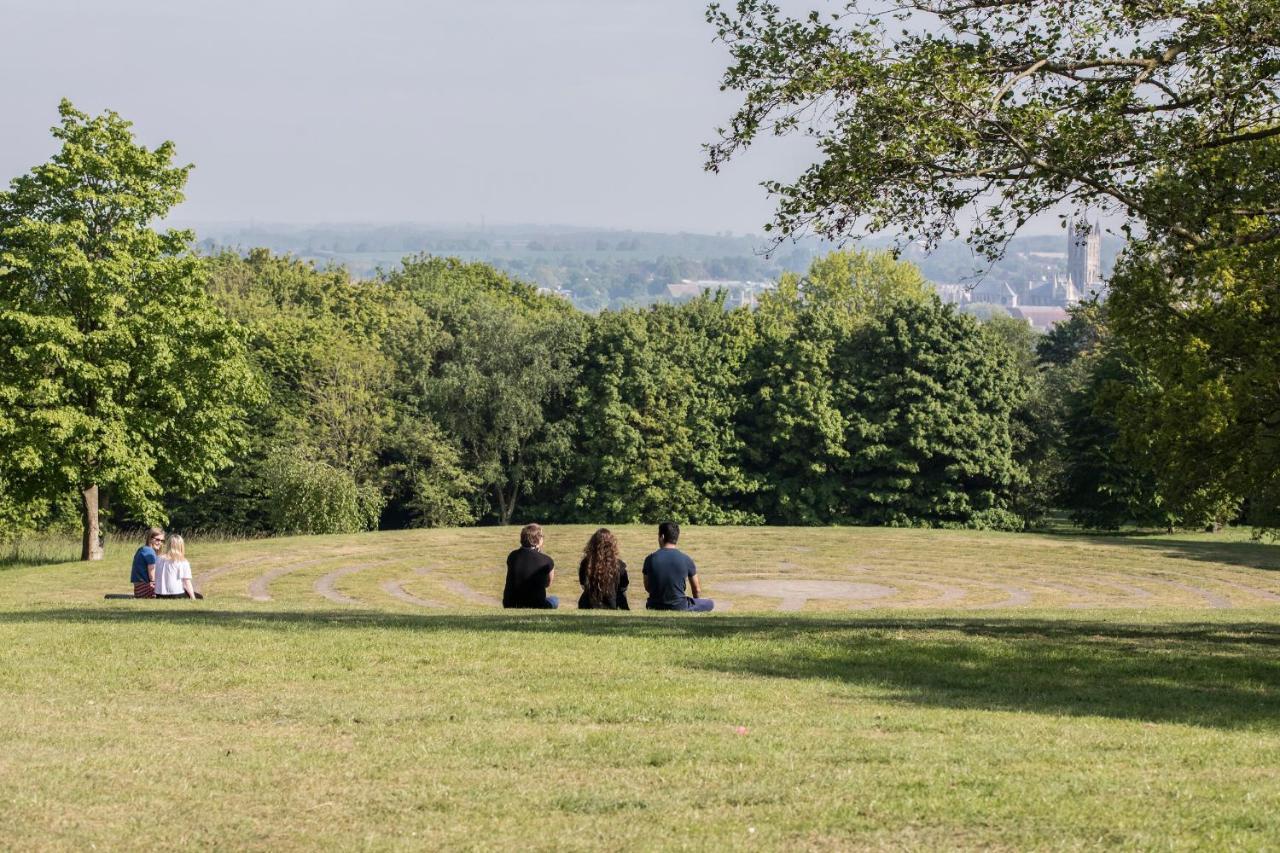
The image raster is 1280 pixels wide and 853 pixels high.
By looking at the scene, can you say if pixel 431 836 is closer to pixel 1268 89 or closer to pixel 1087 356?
pixel 1268 89

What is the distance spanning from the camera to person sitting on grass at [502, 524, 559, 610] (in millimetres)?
23219

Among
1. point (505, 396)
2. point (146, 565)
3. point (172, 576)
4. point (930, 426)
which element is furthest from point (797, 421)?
point (172, 576)

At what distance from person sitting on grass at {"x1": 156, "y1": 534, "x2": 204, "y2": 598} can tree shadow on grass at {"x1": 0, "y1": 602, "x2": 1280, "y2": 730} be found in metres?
3.15

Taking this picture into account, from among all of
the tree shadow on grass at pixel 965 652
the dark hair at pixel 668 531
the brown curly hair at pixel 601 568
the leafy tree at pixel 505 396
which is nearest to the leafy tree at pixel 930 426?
the leafy tree at pixel 505 396

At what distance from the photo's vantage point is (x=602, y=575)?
23.7 metres

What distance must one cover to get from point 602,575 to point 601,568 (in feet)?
0.52

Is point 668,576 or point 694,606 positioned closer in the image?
point 668,576

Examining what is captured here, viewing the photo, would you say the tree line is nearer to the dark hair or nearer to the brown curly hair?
the brown curly hair

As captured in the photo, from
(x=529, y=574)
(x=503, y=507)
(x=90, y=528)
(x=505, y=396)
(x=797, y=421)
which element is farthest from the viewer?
(x=503, y=507)

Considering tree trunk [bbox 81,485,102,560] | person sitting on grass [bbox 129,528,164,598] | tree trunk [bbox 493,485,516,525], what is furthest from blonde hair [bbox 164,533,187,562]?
tree trunk [bbox 493,485,516,525]

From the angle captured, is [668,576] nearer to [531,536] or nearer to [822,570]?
[531,536]

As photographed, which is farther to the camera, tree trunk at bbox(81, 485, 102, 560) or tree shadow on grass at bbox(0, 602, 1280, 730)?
tree trunk at bbox(81, 485, 102, 560)

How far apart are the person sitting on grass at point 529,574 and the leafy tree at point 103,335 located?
857 inches


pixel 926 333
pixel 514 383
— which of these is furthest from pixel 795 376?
pixel 514 383
